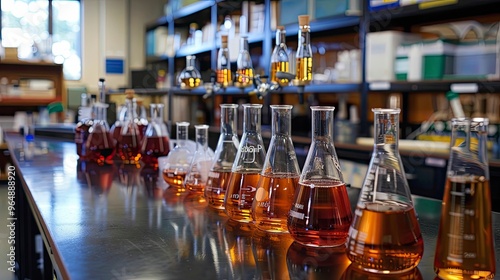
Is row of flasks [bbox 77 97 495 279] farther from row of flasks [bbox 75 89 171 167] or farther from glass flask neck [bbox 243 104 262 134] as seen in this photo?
row of flasks [bbox 75 89 171 167]

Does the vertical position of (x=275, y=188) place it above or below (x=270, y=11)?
below

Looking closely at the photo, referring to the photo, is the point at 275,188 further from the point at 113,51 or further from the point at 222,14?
the point at 113,51

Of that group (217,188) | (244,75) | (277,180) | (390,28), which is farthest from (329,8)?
(277,180)

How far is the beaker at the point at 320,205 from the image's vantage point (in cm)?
73

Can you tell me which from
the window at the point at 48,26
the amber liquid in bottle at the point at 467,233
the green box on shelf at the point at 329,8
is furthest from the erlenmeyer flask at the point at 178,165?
the window at the point at 48,26

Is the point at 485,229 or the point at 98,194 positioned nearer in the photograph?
the point at 485,229

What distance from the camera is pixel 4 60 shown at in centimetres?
516

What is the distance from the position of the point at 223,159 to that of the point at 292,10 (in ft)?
9.54

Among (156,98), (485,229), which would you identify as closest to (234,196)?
(485,229)

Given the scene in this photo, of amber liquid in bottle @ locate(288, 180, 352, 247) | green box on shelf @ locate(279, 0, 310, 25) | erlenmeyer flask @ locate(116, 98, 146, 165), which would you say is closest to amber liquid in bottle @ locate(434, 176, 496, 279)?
amber liquid in bottle @ locate(288, 180, 352, 247)

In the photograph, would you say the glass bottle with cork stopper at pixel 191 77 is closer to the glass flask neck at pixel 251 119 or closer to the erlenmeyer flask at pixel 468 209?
the glass flask neck at pixel 251 119

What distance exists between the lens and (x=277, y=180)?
0.83m

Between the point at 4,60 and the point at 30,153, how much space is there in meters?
3.58

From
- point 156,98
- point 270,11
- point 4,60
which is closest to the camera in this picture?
point 270,11
